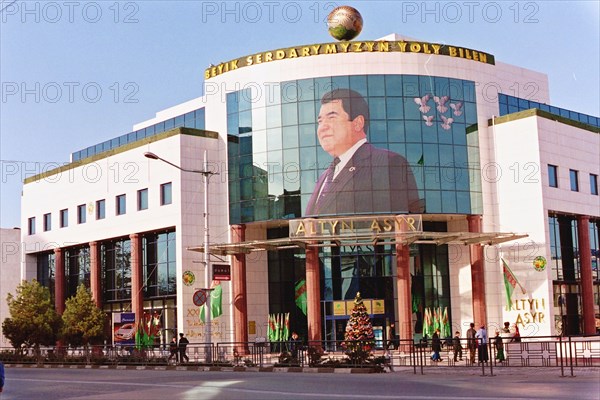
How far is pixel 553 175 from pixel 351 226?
13.5m

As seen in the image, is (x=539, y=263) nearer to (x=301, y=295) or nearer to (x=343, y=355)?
(x=301, y=295)

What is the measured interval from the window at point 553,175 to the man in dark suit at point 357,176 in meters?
8.64

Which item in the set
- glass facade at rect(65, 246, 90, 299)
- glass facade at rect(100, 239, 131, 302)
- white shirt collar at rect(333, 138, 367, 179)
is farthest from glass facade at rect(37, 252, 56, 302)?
white shirt collar at rect(333, 138, 367, 179)

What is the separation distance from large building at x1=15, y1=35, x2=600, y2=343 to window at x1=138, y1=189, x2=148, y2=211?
0.10 meters

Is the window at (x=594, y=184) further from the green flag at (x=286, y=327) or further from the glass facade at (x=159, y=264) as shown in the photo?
the glass facade at (x=159, y=264)

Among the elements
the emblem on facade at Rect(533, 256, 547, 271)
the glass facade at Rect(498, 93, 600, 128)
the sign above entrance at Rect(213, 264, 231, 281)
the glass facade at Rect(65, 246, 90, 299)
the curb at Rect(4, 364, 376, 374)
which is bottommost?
the curb at Rect(4, 364, 376, 374)

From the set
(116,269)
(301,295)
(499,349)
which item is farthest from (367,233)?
(116,269)

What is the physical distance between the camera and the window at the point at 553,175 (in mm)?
54812

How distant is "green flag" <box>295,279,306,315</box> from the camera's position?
56.5 m

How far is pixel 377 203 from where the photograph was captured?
5197 cm

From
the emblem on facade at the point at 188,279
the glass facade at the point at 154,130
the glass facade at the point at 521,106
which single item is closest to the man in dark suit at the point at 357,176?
the emblem on facade at the point at 188,279

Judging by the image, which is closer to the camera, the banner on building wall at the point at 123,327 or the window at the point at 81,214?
the banner on building wall at the point at 123,327

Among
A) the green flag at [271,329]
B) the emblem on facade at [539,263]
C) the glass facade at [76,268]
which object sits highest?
the glass facade at [76,268]

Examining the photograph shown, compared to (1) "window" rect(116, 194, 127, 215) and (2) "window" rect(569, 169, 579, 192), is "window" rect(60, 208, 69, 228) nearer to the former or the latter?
(1) "window" rect(116, 194, 127, 215)
